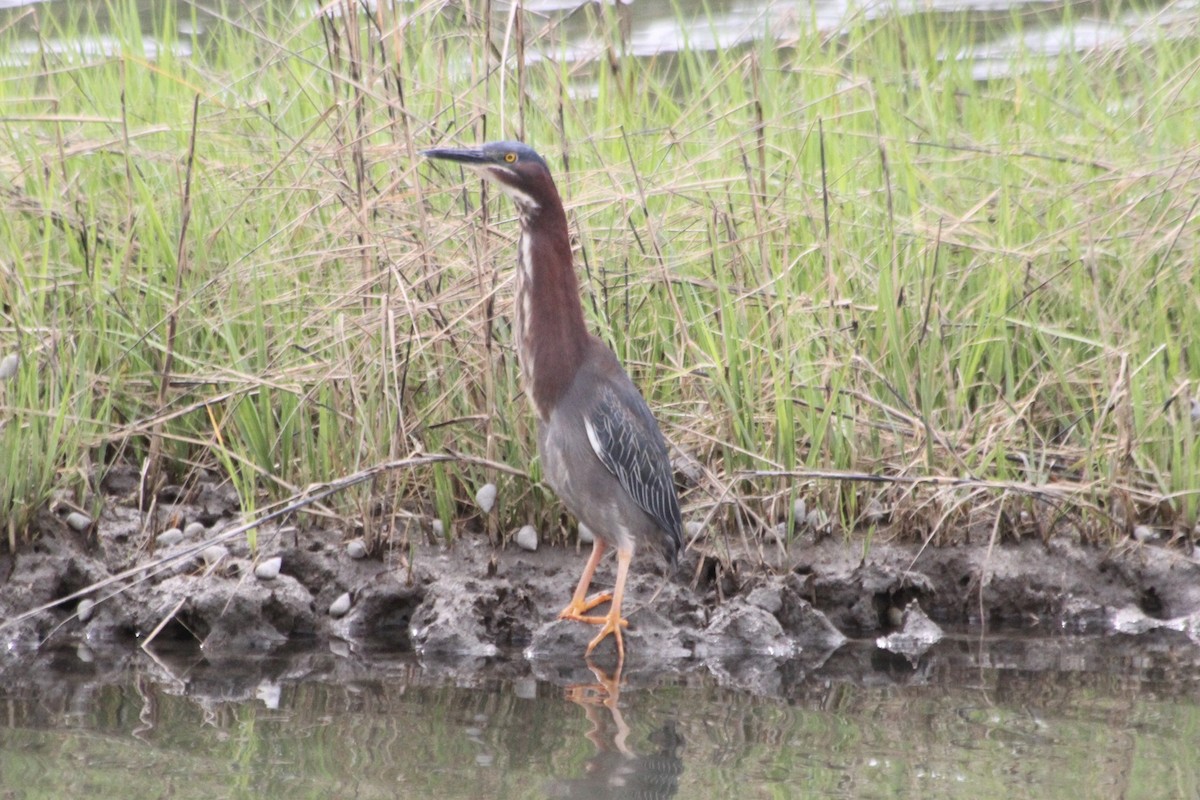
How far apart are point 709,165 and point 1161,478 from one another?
2091 millimetres

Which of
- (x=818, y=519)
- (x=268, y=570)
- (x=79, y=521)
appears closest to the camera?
(x=268, y=570)

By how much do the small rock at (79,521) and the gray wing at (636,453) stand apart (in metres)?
1.56

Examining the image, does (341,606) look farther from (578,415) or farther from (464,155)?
(464,155)

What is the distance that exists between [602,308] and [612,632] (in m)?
1.21

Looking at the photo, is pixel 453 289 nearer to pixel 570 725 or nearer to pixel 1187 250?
pixel 570 725

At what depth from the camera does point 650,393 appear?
15.9ft

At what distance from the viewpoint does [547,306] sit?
4.31 meters

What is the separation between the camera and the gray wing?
4258 millimetres

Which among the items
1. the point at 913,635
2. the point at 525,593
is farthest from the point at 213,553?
the point at 913,635

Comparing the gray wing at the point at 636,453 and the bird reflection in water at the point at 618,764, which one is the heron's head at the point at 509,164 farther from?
the bird reflection in water at the point at 618,764

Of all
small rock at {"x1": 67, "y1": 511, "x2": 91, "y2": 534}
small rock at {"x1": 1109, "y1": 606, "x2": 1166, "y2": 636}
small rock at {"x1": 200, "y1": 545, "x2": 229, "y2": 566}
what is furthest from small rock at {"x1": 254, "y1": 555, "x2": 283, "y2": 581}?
small rock at {"x1": 1109, "y1": 606, "x2": 1166, "y2": 636}

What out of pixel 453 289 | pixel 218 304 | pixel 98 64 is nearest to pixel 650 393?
pixel 453 289

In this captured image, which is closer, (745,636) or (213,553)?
(745,636)

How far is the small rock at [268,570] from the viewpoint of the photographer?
14.2 feet
